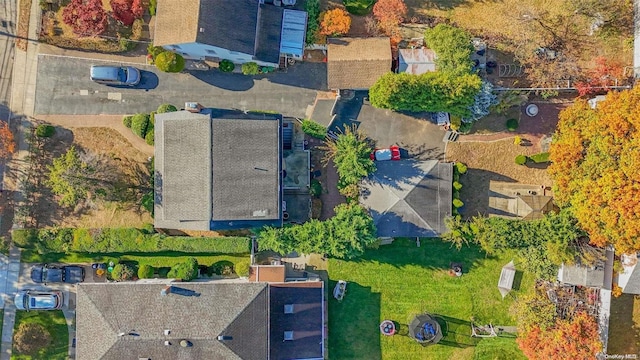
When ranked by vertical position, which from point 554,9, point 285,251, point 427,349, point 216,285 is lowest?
point 427,349

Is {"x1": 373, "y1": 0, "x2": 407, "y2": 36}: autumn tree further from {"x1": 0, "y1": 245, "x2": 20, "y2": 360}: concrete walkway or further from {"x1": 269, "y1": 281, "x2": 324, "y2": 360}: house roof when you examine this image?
Answer: {"x1": 0, "y1": 245, "x2": 20, "y2": 360}: concrete walkway

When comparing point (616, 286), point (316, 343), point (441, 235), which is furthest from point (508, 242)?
point (316, 343)

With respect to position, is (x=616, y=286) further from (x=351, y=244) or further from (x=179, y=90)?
(x=179, y=90)

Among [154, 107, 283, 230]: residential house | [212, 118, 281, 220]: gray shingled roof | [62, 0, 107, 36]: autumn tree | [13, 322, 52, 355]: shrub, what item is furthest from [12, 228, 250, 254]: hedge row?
[62, 0, 107, 36]: autumn tree

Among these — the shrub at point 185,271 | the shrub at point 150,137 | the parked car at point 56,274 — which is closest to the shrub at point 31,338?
the parked car at point 56,274

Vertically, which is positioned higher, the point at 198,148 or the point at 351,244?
the point at 198,148

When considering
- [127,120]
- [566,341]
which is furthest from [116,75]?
[566,341]
